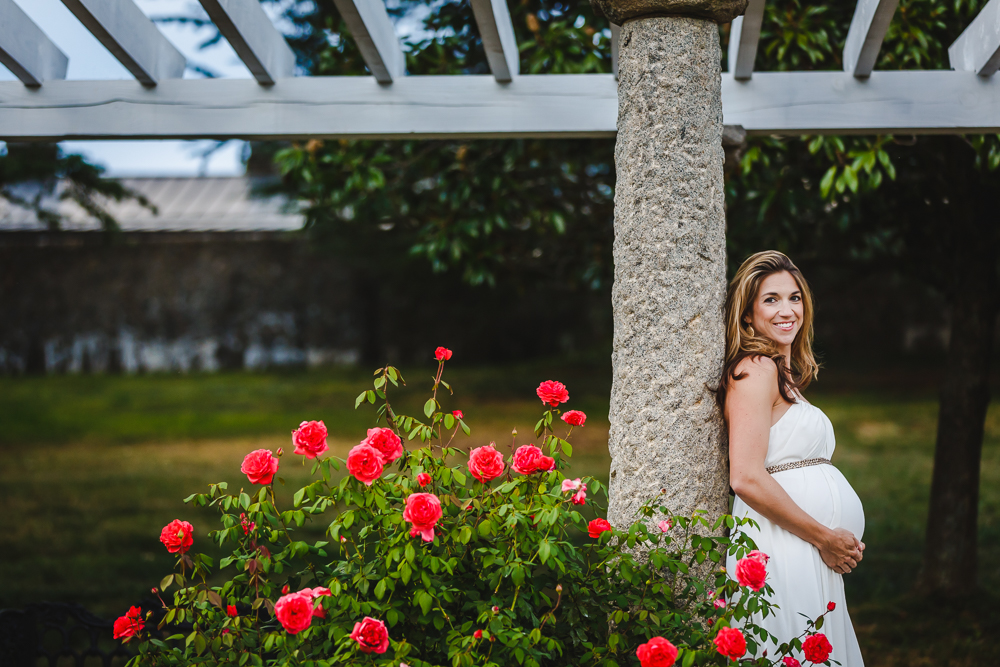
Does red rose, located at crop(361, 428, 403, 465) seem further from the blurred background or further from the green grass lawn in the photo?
the green grass lawn

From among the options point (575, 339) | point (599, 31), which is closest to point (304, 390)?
point (575, 339)

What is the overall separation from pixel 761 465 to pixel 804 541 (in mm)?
322

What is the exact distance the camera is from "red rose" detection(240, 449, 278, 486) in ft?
6.34

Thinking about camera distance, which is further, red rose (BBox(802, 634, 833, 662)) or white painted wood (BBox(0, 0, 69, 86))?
white painted wood (BBox(0, 0, 69, 86))

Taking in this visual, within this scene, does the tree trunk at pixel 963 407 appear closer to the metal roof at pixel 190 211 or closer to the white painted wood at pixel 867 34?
the white painted wood at pixel 867 34

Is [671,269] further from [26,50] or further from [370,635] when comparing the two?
[26,50]


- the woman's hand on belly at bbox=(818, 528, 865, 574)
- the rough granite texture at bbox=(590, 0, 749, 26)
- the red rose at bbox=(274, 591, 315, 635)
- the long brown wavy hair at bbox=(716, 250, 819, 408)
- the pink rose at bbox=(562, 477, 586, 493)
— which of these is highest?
the rough granite texture at bbox=(590, 0, 749, 26)

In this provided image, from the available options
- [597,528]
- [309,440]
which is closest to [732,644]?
[597,528]

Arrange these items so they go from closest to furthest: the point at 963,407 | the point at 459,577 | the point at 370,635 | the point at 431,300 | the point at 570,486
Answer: the point at 370,635
the point at 570,486
the point at 459,577
the point at 963,407
the point at 431,300

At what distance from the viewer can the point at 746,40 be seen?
283 centimetres

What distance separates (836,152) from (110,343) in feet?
44.5

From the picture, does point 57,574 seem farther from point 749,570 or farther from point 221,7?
point 749,570

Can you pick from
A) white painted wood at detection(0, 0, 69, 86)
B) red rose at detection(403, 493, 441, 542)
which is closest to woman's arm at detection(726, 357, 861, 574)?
red rose at detection(403, 493, 441, 542)

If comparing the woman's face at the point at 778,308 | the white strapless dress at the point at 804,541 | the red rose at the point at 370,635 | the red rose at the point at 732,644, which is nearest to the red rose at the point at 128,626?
the red rose at the point at 370,635
